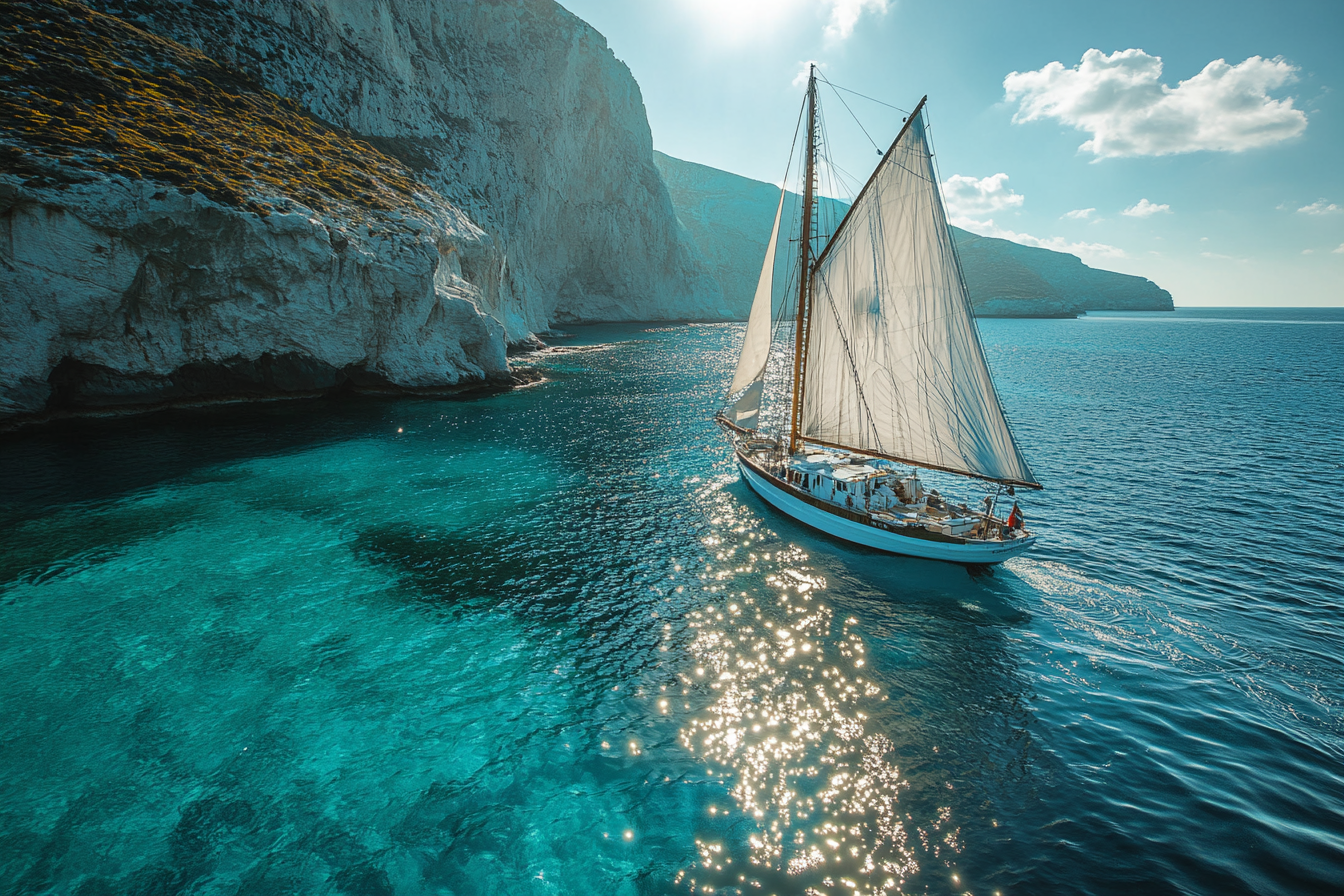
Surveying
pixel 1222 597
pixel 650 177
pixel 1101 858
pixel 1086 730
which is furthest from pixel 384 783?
pixel 650 177

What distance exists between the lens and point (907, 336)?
22.4 metres

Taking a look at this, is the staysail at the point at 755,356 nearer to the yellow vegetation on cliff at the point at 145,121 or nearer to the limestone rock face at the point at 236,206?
the limestone rock face at the point at 236,206

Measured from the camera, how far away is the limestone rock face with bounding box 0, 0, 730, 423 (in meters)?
30.3

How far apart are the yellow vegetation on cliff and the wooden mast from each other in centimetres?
3573

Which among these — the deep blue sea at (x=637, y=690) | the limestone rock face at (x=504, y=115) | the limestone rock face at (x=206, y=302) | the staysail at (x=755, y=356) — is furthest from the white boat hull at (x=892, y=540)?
the limestone rock face at (x=504, y=115)

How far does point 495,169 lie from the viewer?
79.9m

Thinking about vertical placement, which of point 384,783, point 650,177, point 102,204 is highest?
point 650,177

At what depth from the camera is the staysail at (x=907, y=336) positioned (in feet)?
67.7

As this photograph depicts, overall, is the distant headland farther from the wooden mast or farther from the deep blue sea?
the wooden mast

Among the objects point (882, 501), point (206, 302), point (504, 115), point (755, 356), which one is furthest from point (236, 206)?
point (504, 115)

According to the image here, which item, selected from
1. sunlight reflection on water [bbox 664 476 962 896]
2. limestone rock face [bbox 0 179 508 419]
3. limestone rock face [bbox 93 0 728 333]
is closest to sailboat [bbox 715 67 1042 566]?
sunlight reflection on water [bbox 664 476 962 896]

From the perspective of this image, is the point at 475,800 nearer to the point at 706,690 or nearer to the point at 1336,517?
the point at 706,690

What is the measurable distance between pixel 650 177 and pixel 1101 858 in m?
138

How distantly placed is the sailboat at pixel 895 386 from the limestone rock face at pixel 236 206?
3292cm
